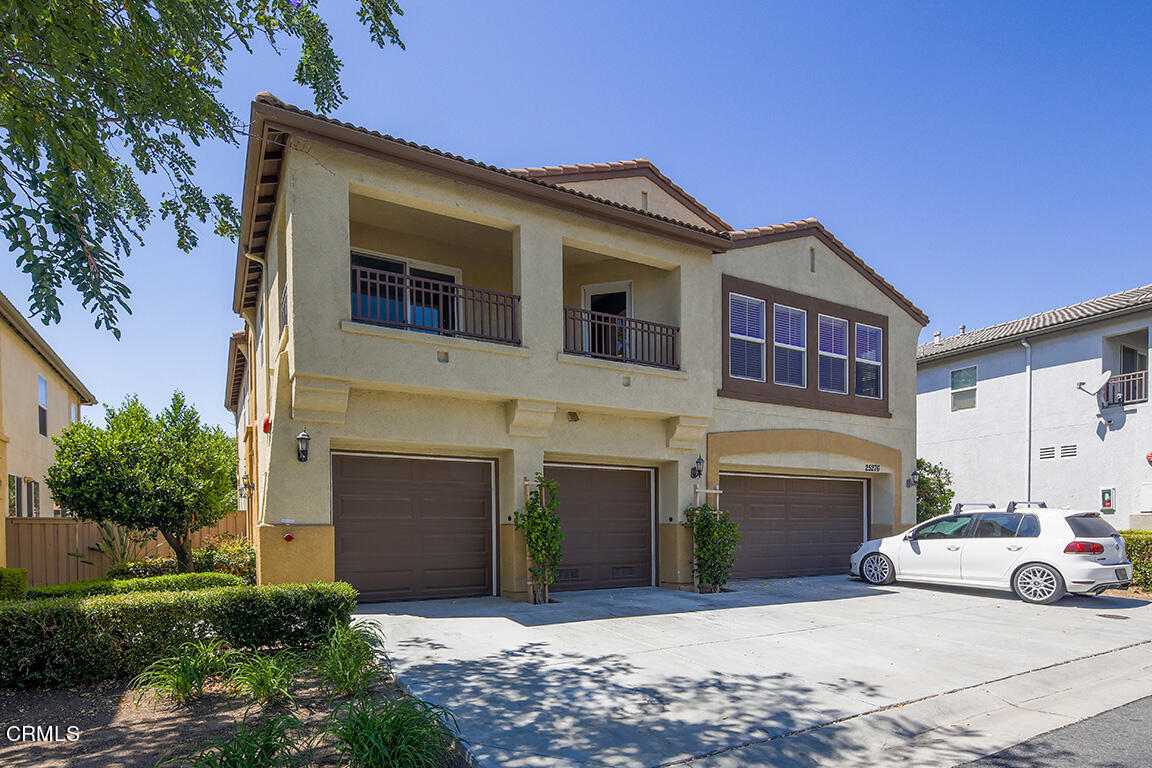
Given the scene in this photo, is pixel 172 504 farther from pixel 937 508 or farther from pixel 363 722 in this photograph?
pixel 937 508

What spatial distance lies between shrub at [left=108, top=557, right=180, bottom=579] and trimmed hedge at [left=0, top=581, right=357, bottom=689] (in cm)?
682

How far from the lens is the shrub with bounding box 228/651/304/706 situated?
19.4ft

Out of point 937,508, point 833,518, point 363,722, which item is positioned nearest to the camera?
point 363,722

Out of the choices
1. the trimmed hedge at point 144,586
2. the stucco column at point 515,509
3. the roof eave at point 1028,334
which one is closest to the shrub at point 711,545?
the stucco column at point 515,509

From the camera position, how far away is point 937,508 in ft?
61.0

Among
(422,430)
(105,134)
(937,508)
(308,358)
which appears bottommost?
(937,508)

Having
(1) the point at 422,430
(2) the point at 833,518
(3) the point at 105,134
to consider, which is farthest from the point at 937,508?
(3) the point at 105,134

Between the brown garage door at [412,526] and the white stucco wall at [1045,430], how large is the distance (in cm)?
1698

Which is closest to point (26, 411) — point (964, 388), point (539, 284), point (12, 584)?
point (12, 584)

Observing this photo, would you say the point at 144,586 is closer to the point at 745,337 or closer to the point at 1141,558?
the point at 745,337

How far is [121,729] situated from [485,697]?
9.36 feet

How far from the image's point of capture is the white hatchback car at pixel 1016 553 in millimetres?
11578

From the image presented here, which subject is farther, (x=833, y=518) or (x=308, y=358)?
(x=833, y=518)

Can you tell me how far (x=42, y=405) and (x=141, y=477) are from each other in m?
9.10
